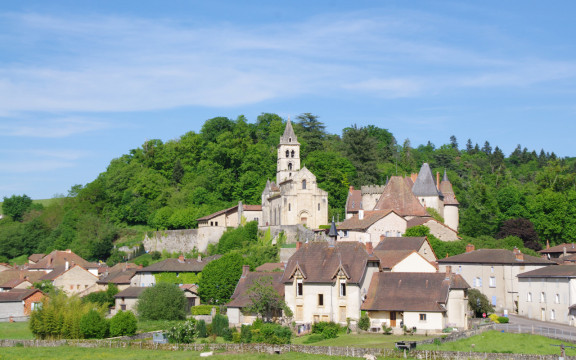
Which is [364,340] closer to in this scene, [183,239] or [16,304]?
[16,304]

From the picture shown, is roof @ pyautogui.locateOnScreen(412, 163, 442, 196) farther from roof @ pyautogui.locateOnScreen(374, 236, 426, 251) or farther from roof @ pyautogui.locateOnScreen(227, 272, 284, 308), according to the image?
roof @ pyautogui.locateOnScreen(227, 272, 284, 308)

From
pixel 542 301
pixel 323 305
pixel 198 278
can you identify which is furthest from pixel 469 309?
pixel 198 278

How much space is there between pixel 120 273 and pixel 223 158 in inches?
1016

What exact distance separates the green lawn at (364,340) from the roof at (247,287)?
565cm

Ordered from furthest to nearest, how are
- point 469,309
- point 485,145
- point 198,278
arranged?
point 485,145, point 198,278, point 469,309

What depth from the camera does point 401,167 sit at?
99438 millimetres

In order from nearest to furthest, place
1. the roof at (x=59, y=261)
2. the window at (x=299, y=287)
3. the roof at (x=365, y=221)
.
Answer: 1. the window at (x=299, y=287)
2. the roof at (x=365, y=221)
3. the roof at (x=59, y=261)

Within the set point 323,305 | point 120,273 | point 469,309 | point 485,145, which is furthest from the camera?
point 485,145

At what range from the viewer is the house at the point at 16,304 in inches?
2491

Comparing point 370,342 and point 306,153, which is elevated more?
point 306,153

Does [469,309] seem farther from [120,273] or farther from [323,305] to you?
[120,273]

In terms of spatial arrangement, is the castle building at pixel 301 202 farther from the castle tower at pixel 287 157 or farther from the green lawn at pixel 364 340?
the green lawn at pixel 364 340

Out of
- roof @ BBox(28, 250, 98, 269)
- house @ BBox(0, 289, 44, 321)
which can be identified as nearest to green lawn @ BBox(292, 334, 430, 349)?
house @ BBox(0, 289, 44, 321)

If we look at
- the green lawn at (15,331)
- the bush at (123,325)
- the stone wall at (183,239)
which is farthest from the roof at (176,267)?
the bush at (123,325)
